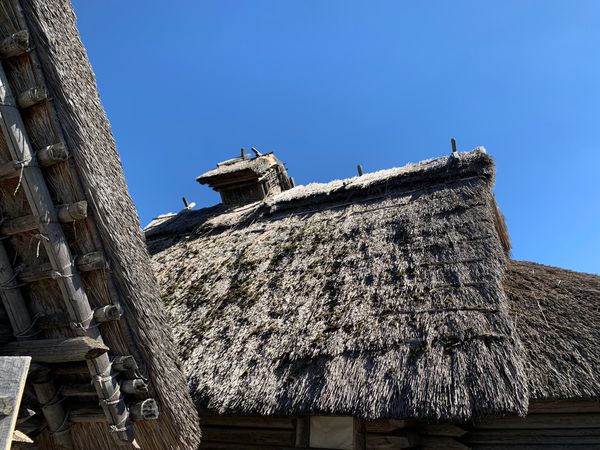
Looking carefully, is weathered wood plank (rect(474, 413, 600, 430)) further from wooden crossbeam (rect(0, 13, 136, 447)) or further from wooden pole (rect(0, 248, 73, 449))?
wooden pole (rect(0, 248, 73, 449))

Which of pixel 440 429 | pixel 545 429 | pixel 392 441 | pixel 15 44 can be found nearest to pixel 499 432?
pixel 545 429

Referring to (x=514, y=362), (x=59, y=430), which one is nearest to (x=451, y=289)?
(x=514, y=362)

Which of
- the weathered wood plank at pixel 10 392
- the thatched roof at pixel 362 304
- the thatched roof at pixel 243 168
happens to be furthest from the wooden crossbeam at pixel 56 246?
the thatched roof at pixel 243 168

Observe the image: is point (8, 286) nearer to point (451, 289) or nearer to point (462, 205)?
point (451, 289)

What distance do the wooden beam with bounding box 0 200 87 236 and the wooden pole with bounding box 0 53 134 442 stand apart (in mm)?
50

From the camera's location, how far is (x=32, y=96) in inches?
97.4

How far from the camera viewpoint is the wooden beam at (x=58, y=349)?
2.61 m

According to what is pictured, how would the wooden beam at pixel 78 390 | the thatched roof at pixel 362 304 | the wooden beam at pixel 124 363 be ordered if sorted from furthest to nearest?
the thatched roof at pixel 362 304, the wooden beam at pixel 78 390, the wooden beam at pixel 124 363

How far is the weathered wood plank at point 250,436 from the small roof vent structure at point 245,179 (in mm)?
5153

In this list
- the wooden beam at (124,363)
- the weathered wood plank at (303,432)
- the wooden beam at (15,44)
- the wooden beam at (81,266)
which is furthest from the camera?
the weathered wood plank at (303,432)

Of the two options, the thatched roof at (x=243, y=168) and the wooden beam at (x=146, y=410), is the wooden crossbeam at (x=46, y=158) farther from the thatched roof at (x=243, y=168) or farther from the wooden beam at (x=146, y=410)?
the thatched roof at (x=243, y=168)

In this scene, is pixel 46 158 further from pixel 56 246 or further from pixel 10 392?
pixel 10 392

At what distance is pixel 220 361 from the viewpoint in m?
4.27

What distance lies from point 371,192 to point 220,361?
3.39 m
